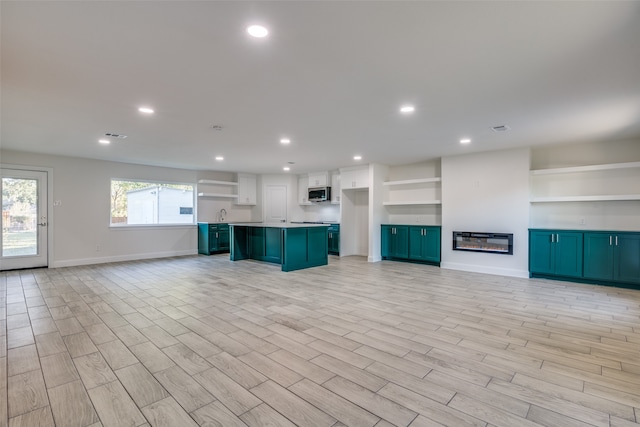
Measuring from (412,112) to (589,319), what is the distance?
322 centimetres

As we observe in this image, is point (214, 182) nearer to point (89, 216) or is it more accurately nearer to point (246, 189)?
point (246, 189)

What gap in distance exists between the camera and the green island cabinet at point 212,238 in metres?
8.64

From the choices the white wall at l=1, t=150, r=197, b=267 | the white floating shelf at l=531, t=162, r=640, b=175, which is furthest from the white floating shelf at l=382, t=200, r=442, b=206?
the white wall at l=1, t=150, r=197, b=267

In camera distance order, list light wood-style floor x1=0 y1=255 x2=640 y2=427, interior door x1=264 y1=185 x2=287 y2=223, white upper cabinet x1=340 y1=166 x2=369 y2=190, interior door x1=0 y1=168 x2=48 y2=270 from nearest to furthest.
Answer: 1. light wood-style floor x1=0 y1=255 x2=640 y2=427
2. interior door x1=0 y1=168 x2=48 y2=270
3. white upper cabinet x1=340 y1=166 x2=369 y2=190
4. interior door x1=264 y1=185 x2=287 y2=223

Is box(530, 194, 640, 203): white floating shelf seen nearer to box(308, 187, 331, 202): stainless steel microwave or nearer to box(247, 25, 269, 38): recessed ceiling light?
box(308, 187, 331, 202): stainless steel microwave

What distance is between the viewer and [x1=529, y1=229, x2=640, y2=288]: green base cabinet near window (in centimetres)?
484

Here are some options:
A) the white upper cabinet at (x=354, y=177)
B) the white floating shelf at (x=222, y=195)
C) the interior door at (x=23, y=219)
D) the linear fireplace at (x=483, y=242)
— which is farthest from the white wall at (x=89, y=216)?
the linear fireplace at (x=483, y=242)

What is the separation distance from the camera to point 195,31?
2.13 meters

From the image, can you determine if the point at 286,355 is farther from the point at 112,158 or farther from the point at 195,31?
the point at 112,158

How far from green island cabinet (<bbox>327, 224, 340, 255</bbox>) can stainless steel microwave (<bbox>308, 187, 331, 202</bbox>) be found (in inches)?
36.9

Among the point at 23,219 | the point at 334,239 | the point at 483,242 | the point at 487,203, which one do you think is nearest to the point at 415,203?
the point at 487,203

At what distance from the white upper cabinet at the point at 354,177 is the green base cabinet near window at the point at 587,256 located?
3835mm

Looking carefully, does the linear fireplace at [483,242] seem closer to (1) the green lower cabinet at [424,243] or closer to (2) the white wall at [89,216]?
(1) the green lower cabinet at [424,243]

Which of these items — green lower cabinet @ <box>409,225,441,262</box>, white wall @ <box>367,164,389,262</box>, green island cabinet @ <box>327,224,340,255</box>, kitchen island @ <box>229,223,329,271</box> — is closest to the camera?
kitchen island @ <box>229,223,329,271</box>
